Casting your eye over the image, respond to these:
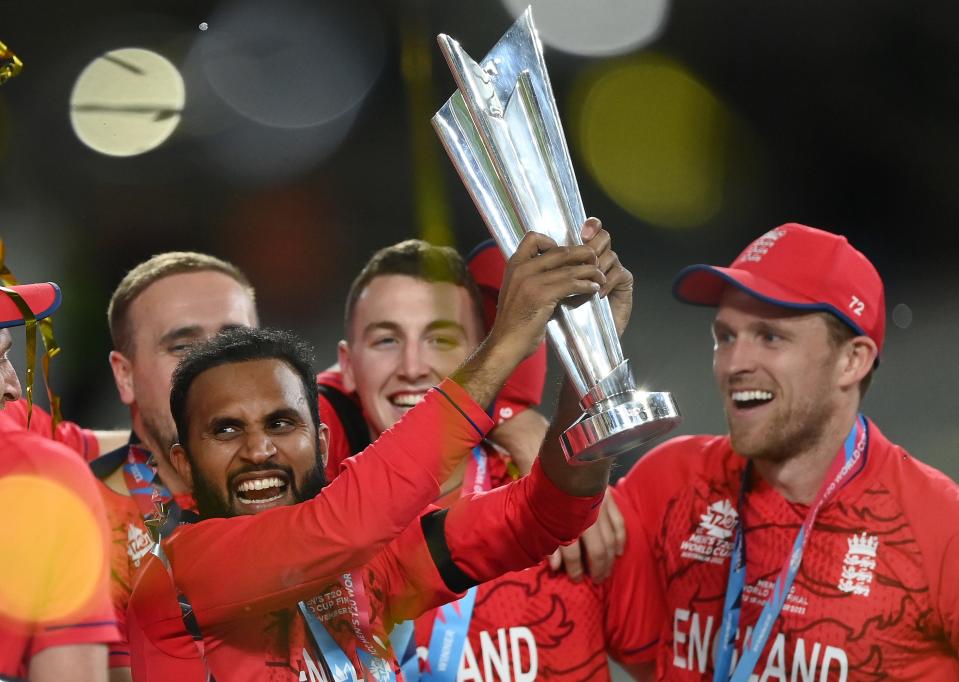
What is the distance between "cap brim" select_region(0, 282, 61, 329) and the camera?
1.60m

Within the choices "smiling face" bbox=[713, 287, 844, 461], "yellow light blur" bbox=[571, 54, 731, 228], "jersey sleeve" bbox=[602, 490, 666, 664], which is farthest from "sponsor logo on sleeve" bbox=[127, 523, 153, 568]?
"yellow light blur" bbox=[571, 54, 731, 228]

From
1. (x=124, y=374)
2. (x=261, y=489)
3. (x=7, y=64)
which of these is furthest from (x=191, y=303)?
(x=261, y=489)

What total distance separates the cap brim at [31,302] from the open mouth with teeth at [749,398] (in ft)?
4.78

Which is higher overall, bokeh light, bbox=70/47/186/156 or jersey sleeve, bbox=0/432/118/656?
bokeh light, bbox=70/47/186/156

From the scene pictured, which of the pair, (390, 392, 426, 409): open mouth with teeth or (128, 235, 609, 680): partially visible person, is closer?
(128, 235, 609, 680): partially visible person

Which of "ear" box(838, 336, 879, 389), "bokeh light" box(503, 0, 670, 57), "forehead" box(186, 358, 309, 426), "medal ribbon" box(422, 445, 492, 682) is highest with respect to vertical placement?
"bokeh light" box(503, 0, 670, 57)

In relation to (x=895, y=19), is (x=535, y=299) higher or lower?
lower

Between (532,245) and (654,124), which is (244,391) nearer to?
(532,245)

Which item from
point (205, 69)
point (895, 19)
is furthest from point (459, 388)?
point (895, 19)

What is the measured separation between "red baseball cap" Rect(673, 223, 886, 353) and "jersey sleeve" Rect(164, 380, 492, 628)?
1.21 meters

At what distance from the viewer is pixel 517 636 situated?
2125mm

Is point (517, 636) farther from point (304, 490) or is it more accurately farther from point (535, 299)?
point (535, 299)

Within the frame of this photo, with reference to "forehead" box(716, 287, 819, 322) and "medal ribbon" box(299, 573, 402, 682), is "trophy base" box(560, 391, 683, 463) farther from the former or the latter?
"forehead" box(716, 287, 819, 322)

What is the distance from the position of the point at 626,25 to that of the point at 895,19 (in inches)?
44.0
